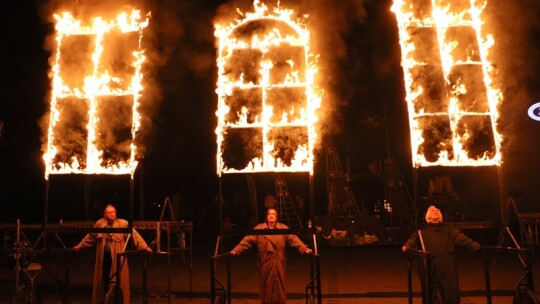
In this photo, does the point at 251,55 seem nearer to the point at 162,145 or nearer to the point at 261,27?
the point at 261,27

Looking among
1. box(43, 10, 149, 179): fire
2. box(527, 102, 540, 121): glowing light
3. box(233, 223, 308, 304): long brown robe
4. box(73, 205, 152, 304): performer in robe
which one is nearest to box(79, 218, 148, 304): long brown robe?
box(73, 205, 152, 304): performer in robe

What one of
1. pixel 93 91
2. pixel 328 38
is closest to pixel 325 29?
pixel 328 38

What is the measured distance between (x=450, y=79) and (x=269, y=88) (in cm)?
337

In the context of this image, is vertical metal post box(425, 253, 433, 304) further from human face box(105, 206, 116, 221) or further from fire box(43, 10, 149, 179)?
fire box(43, 10, 149, 179)

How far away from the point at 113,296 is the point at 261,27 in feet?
18.2

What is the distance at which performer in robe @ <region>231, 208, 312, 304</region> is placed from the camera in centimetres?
672

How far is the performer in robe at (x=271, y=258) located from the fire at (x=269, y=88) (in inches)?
60.4

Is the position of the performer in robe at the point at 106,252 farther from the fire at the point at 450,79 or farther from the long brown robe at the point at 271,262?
the fire at the point at 450,79

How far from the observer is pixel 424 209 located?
19.2 meters

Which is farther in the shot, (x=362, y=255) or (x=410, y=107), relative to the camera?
(x=362, y=255)

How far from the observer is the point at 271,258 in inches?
269

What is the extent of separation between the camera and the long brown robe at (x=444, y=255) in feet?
21.3

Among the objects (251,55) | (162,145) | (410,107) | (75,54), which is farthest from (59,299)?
(162,145)

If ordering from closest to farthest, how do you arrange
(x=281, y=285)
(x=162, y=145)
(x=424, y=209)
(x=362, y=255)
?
(x=281, y=285) → (x=362, y=255) → (x=424, y=209) → (x=162, y=145)
